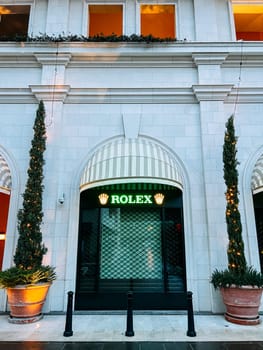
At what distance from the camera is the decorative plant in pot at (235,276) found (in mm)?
7008

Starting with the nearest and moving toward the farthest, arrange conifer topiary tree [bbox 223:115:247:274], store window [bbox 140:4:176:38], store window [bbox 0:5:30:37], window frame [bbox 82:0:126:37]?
1. conifer topiary tree [bbox 223:115:247:274]
2. window frame [bbox 82:0:126:37]
3. store window [bbox 140:4:176:38]
4. store window [bbox 0:5:30:37]

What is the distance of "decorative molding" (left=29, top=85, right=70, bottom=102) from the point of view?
9734 millimetres

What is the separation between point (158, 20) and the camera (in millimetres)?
11172

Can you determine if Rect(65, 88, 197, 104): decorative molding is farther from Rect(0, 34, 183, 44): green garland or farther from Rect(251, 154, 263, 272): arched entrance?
Rect(251, 154, 263, 272): arched entrance

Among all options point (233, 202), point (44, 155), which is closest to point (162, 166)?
point (233, 202)

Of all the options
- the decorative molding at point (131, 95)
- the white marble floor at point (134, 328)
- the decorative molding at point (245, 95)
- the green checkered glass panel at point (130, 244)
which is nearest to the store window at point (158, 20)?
the decorative molding at point (131, 95)

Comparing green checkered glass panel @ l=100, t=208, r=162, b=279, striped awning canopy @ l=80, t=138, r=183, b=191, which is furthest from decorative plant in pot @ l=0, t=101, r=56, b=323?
green checkered glass panel @ l=100, t=208, r=162, b=279

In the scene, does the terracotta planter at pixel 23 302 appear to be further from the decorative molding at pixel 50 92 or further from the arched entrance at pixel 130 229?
the decorative molding at pixel 50 92

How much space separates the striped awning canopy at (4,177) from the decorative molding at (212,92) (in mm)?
7621

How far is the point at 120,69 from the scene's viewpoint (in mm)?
10219

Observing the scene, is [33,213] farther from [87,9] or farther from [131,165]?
[87,9]

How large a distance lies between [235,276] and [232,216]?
1.73m

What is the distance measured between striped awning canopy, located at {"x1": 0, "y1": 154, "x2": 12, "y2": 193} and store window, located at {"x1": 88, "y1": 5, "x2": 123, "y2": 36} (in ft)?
21.7

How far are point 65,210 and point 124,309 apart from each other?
3.84m
